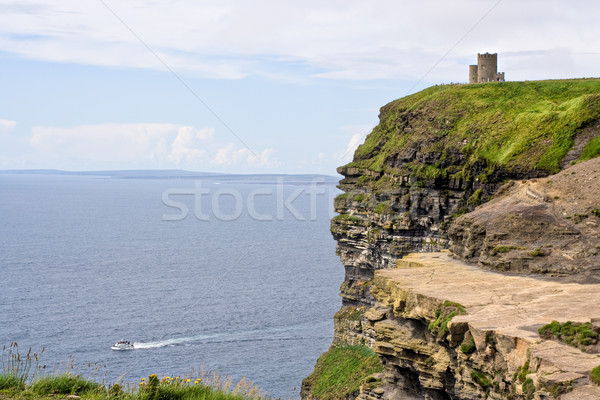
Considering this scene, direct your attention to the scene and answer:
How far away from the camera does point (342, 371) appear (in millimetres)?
66188

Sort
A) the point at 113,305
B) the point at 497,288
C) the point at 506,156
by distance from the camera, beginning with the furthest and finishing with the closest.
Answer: the point at 113,305, the point at 506,156, the point at 497,288

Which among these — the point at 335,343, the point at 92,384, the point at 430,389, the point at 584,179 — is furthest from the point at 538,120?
the point at 92,384

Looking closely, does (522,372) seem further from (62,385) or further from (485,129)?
(485,129)

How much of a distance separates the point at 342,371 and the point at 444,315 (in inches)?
1562

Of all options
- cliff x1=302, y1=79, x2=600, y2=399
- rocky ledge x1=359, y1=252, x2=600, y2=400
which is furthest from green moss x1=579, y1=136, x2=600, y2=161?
rocky ledge x1=359, y1=252, x2=600, y2=400

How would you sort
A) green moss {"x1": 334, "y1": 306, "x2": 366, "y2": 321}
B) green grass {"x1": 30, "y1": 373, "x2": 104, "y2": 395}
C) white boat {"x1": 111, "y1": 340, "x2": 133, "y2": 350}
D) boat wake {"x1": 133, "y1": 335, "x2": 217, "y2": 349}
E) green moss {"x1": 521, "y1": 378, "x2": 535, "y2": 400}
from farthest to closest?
boat wake {"x1": 133, "y1": 335, "x2": 217, "y2": 349}, white boat {"x1": 111, "y1": 340, "x2": 133, "y2": 350}, green moss {"x1": 334, "y1": 306, "x2": 366, "y2": 321}, green moss {"x1": 521, "y1": 378, "x2": 535, "y2": 400}, green grass {"x1": 30, "y1": 373, "x2": 104, "y2": 395}

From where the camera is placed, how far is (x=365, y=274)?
2906 inches

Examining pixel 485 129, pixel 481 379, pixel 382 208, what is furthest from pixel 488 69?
pixel 481 379

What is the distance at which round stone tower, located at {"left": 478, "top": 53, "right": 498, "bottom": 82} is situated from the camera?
263 ft

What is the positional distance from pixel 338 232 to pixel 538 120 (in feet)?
82.8

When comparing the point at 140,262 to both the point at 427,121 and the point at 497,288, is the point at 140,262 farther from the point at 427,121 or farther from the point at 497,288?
the point at 497,288

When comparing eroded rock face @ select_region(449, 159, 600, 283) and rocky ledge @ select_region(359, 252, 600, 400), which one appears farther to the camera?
eroded rock face @ select_region(449, 159, 600, 283)

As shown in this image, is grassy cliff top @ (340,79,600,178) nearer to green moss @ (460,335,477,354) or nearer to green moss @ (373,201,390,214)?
green moss @ (373,201,390,214)

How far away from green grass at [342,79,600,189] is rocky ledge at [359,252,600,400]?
944 inches
